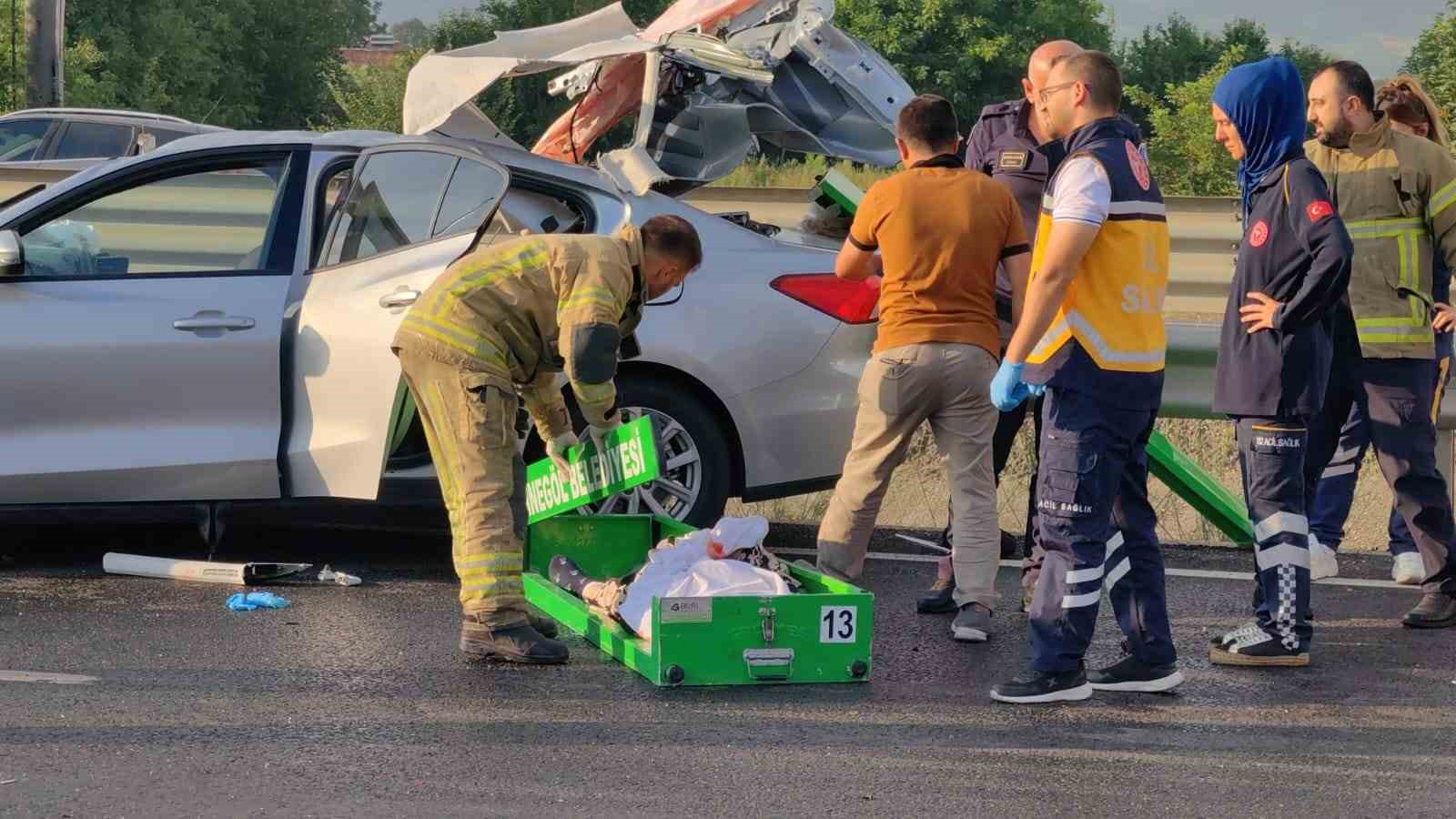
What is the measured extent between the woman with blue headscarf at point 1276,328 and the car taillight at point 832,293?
1582 millimetres

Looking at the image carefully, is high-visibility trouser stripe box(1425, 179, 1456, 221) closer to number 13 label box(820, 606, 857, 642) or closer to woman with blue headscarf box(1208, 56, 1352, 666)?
woman with blue headscarf box(1208, 56, 1352, 666)

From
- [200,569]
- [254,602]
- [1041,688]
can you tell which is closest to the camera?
[1041,688]

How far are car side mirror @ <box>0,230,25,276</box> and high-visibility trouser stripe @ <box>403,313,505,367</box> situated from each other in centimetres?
177

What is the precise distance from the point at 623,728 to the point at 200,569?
2449mm

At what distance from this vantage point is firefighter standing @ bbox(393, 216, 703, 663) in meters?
5.42

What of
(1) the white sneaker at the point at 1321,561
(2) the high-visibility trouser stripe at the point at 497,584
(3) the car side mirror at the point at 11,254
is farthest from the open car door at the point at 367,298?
(1) the white sneaker at the point at 1321,561

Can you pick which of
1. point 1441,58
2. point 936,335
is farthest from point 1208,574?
point 1441,58

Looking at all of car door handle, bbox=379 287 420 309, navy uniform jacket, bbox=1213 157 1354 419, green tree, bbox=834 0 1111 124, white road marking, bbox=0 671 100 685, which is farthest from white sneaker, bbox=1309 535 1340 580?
green tree, bbox=834 0 1111 124

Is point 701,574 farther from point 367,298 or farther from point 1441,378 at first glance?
point 1441,378

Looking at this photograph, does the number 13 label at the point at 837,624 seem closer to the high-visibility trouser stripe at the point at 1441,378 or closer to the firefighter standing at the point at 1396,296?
the firefighter standing at the point at 1396,296

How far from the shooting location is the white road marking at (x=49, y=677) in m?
5.16

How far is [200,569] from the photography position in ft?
21.7

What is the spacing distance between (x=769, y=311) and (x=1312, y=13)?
70838 millimetres

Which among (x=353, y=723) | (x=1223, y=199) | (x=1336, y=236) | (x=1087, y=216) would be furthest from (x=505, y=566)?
(x=1223, y=199)
